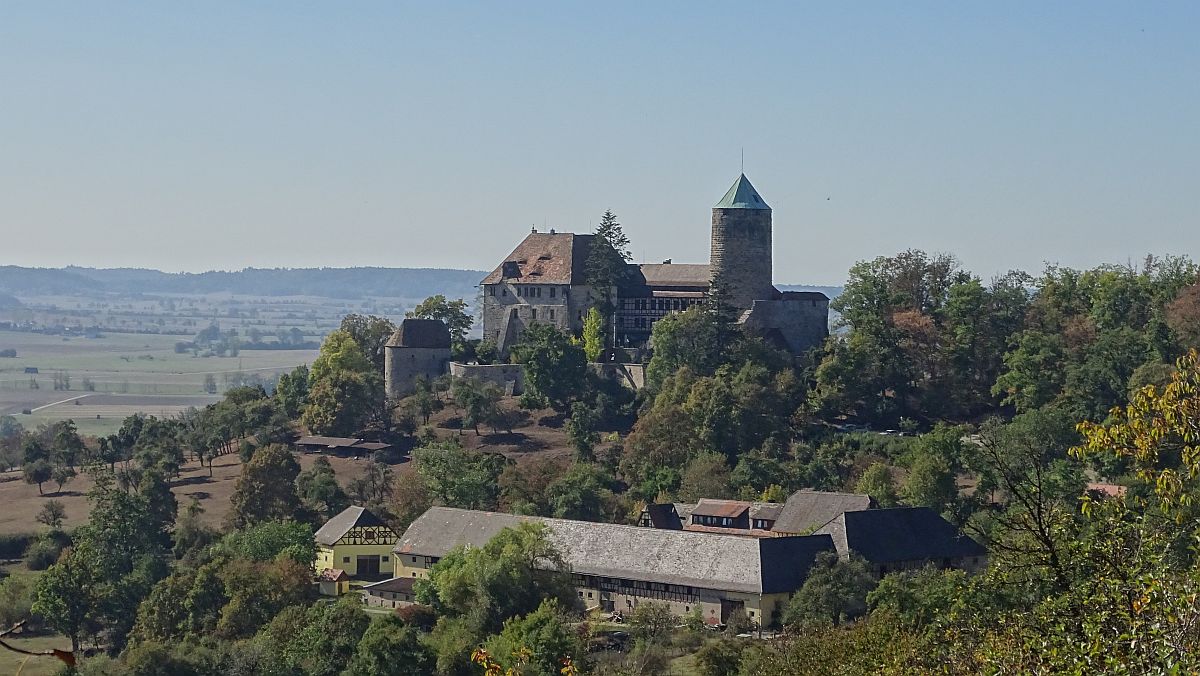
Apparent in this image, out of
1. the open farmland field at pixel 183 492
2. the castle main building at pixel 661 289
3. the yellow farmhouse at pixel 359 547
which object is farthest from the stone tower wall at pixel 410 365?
the yellow farmhouse at pixel 359 547

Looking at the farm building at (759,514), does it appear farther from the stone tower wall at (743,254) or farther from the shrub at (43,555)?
the shrub at (43,555)

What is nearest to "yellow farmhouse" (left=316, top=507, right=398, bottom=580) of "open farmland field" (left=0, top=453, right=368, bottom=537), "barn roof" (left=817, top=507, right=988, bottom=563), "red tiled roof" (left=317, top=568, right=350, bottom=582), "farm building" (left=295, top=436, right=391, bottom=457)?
"red tiled roof" (left=317, top=568, right=350, bottom=582)

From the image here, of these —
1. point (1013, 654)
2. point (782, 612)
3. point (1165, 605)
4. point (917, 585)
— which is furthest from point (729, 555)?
point (1165, 605)

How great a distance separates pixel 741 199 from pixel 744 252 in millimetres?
2205

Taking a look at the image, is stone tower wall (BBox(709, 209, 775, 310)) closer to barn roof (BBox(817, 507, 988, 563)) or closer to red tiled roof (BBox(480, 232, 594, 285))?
red tiled roof (BBox(480, 232, 594, 285))

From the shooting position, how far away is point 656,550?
52031 millimetres

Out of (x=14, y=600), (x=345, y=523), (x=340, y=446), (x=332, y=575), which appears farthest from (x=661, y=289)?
(x=14, y=600)

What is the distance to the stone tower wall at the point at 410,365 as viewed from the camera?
252 ft

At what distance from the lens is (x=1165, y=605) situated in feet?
53.6

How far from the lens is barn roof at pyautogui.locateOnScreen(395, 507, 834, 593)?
49406mm

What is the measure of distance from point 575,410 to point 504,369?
636cm

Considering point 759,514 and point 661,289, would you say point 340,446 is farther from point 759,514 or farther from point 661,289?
point 759,514

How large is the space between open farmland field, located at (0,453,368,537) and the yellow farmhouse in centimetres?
881

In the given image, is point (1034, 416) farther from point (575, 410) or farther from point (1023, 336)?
point (575, 410)
